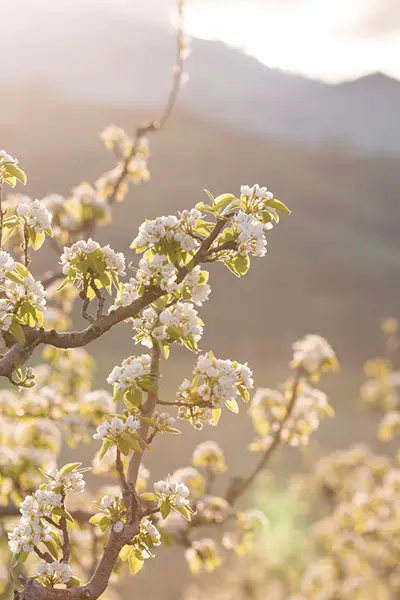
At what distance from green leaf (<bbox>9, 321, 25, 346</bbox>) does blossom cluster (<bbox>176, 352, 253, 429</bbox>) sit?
709 millimetres

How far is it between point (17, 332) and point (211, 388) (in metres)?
0.86

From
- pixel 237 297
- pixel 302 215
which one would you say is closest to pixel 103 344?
pixel 237 297

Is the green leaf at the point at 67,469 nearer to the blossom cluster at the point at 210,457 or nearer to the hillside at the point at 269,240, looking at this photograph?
the blossom cluster at the point at 210,457

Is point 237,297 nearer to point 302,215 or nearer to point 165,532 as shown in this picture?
point 302,215

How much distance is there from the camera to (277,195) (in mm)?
85938

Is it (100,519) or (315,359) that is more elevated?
(315,359)

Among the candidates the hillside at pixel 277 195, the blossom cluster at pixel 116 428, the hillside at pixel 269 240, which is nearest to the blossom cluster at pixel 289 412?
the blossom cluster at pixel 116 428

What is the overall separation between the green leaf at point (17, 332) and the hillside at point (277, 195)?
3809 centimetres

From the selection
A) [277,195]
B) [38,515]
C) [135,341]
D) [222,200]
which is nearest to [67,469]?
[38,515]

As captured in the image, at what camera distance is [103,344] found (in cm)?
4081

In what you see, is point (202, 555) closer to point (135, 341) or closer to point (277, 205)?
point (135, 341)

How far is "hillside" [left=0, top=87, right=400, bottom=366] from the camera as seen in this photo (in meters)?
48.9

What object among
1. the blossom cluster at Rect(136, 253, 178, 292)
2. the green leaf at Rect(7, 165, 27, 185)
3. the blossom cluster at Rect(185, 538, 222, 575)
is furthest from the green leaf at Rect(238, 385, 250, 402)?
the blossom cluster at Rect(185, 538, 222, 575)

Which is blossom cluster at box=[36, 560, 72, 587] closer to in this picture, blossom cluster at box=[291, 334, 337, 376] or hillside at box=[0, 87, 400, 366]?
blossom cluster at box=[291, 334, 337, 376]
